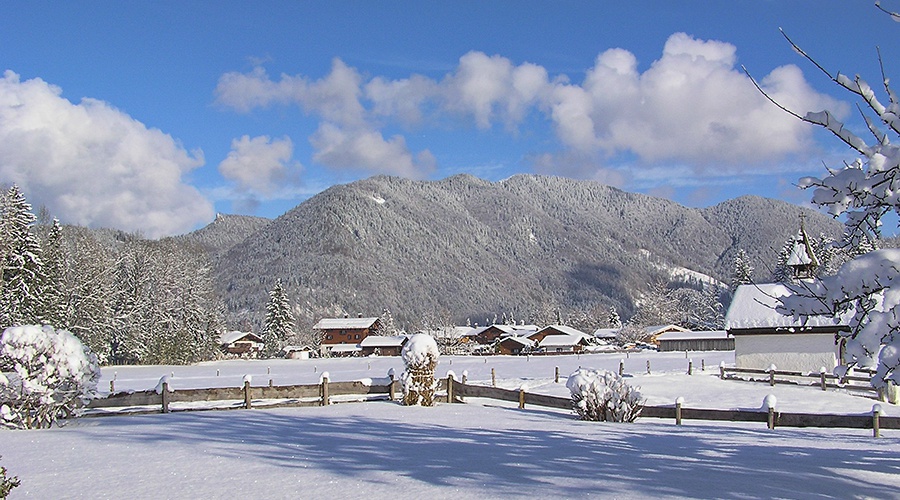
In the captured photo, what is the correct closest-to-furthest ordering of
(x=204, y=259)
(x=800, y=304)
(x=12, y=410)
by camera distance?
1. (x=800, y=304)
2. (x=12, y=410)
3. (x=204, y=259)

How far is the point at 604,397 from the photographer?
17375 mm

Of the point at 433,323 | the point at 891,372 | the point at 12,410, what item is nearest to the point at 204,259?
the point at 433,323

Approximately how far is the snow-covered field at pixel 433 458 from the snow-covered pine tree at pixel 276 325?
7708 cm

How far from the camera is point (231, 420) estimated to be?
1638cm

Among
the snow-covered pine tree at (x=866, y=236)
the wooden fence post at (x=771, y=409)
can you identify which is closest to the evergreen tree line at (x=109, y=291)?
the wooden fence post at (x=771, y=409)

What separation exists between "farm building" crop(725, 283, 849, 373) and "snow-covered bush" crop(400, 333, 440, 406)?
824 inches

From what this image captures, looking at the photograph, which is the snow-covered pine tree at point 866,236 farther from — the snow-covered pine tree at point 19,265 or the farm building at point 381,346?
the farm building at point 381,346

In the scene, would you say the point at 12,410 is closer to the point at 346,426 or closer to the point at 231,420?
the point at 231,420

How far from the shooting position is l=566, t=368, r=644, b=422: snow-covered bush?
1730cm

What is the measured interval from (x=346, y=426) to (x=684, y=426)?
7.99 meters

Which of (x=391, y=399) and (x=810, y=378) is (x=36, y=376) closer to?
(x=391, y=399)

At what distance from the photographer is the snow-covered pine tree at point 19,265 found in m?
47.6

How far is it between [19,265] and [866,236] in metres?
54.3

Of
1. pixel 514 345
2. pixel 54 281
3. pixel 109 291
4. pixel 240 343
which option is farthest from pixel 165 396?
pixel 240 343
